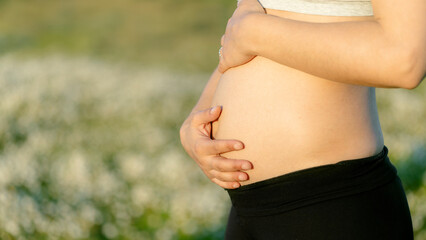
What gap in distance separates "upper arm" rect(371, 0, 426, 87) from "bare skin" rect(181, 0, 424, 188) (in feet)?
0.37

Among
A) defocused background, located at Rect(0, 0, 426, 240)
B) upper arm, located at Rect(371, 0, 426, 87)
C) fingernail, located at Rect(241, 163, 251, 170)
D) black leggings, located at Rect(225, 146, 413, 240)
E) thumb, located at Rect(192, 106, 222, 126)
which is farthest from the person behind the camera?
defocused background, located at Rect(0, 0, 426, 240)

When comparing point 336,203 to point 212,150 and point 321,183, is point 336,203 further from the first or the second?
point 212,150

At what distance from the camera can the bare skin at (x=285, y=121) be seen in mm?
1400

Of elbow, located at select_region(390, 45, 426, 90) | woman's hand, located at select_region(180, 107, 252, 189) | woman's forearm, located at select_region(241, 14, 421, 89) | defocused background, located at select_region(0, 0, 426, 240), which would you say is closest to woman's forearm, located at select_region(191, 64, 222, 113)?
woman's hand, located at select_region(180, 107, 252, 189)

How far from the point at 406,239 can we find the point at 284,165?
1.40 feet

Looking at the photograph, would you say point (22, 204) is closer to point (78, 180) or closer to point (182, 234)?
point (78, 180)

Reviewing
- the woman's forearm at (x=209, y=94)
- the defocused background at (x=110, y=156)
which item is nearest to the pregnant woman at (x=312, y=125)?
the woman's forearm at (x=209, y=94)

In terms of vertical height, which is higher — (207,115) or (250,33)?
(250,33)

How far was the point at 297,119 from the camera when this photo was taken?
1.41 metres

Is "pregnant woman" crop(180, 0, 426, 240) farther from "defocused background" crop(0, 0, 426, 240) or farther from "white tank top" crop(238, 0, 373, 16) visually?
"defocused background" crop(0, 0, 426, 240)

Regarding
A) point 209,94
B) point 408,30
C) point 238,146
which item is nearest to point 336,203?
point 238,146

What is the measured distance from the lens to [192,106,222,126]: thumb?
162 cm

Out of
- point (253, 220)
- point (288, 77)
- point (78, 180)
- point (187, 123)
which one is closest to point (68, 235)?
point (78, 180)

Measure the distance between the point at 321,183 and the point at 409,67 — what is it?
15.3 inches
